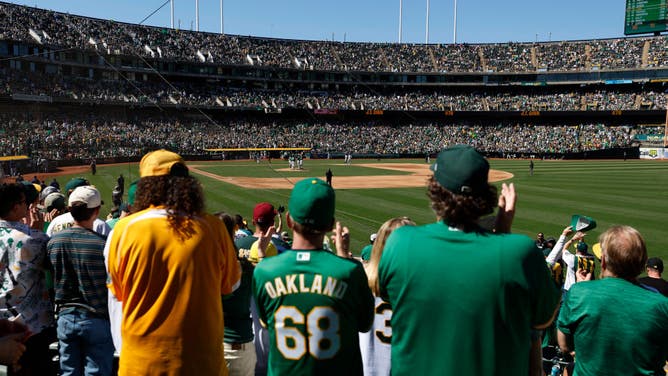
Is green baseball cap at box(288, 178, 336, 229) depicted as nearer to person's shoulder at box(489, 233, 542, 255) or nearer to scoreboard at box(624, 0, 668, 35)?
person's shoulder at box(489, 233, 542, 255)

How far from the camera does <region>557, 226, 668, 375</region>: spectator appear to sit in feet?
10.3

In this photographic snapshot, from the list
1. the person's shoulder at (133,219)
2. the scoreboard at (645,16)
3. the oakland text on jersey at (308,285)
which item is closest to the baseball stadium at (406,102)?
the scoreboard at (645,16)

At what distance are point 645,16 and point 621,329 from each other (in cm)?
8583

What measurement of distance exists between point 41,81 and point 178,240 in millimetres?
13775

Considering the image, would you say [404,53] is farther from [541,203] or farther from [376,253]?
[376,253]

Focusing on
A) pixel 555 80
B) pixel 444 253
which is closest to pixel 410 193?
pixel 444 253

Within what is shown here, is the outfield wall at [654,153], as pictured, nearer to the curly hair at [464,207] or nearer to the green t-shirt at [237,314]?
the green t-shirt at [237,314]

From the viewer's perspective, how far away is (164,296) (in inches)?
120

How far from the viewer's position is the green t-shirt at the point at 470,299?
2459 mm

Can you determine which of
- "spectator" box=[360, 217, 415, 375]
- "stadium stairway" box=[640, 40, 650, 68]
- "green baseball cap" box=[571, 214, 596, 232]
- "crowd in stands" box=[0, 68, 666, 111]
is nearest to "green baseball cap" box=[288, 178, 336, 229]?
"spectator" box=[360, 217, 415, 375]

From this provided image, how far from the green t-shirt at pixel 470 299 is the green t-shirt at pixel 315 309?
428mm

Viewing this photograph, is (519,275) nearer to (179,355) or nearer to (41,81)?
(179,355)

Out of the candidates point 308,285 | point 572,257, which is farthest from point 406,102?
point 308,285

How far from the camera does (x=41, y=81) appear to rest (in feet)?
46.1
